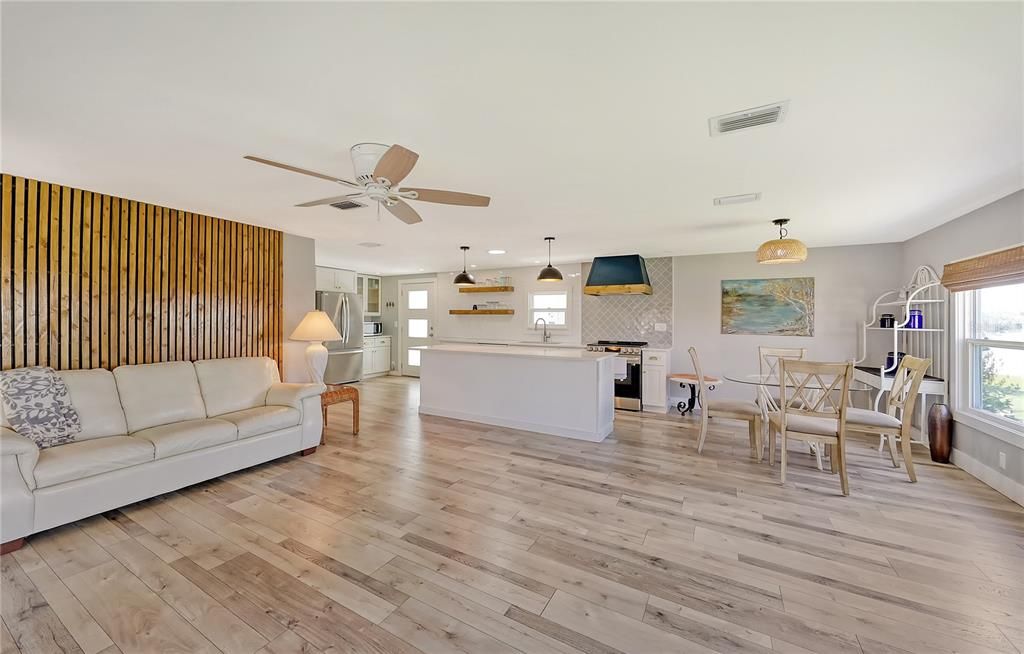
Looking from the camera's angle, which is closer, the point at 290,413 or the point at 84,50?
the point at 84,50

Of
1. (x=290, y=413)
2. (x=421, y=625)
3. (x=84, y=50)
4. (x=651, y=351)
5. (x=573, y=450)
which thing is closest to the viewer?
(x=84, y=50)

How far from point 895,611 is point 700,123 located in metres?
2.49

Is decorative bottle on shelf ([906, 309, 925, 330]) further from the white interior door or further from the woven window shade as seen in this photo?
the white interior door

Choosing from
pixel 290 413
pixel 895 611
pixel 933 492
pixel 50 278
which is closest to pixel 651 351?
pixel 933 492

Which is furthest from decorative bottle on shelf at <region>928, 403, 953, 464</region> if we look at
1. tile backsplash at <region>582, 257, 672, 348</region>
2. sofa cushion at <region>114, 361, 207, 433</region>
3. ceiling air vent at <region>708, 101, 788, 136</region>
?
sofa cushion at <region>114, 361, 207, 433</region>

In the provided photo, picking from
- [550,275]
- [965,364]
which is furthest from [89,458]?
[965,364]

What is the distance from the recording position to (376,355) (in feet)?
29.2

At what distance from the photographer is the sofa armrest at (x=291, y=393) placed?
380 cm

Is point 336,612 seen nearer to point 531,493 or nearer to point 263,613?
point 263,613

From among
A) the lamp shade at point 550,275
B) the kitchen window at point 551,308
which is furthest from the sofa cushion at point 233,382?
the kitchen window at point 551,308

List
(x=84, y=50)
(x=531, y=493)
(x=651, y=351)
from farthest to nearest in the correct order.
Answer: (x=651, y=351), (x=531, y=493), (x=84, y=50)

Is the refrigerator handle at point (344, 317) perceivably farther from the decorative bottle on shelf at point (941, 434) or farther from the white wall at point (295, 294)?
the decorative bottle on shelf at point (941, 434)

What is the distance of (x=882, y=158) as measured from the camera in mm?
2420

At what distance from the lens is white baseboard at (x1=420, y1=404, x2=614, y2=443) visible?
4.41m
